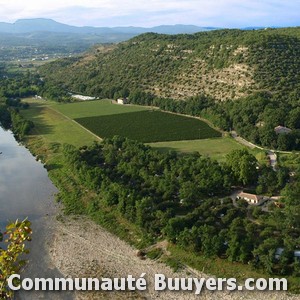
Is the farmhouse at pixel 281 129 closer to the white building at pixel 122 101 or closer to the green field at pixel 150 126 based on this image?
the green field at pixel 150 126

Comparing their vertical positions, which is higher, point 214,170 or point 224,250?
point 214,170

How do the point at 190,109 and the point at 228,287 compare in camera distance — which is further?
the point at 190,109

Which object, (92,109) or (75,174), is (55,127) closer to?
(92,109)

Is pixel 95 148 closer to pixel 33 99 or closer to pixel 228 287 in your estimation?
pixel 228 287

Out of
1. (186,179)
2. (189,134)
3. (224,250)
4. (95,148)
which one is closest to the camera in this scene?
(224,250)

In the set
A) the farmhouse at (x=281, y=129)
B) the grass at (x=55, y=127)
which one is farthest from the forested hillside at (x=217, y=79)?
the grass at (x=55, y=127)

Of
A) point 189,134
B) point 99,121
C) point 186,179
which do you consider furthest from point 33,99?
point 186,179

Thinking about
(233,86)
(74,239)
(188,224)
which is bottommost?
(74,239)
